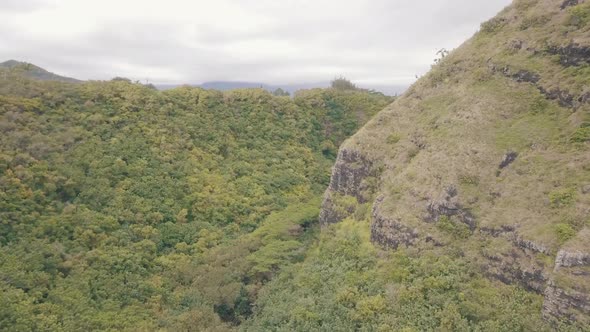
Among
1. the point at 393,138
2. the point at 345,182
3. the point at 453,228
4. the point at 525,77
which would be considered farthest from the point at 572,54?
the point at 345,182

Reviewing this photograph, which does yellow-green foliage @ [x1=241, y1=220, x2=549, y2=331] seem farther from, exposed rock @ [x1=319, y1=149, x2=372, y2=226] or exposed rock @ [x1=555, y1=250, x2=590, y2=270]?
exposed rock @ [x1=319, y1=149, x2=372, y2=226]

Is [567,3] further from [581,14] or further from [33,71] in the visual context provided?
[33,71]

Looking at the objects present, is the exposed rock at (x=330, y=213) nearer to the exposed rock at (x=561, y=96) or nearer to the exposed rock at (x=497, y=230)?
the exposed rock at (x=497, y=230)

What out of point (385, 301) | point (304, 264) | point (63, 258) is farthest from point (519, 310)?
point (63, 258)

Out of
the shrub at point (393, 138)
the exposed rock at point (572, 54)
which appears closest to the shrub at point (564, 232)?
the exposed rock at point (572, 54)

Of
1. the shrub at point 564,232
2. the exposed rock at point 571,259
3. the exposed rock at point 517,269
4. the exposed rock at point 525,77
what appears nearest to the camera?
the exposed rock at point 571,259

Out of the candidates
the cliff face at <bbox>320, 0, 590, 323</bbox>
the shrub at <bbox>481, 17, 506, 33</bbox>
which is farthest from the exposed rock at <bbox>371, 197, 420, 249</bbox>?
the shrub at <bbox>481, 17, 506, 33</bbox>
